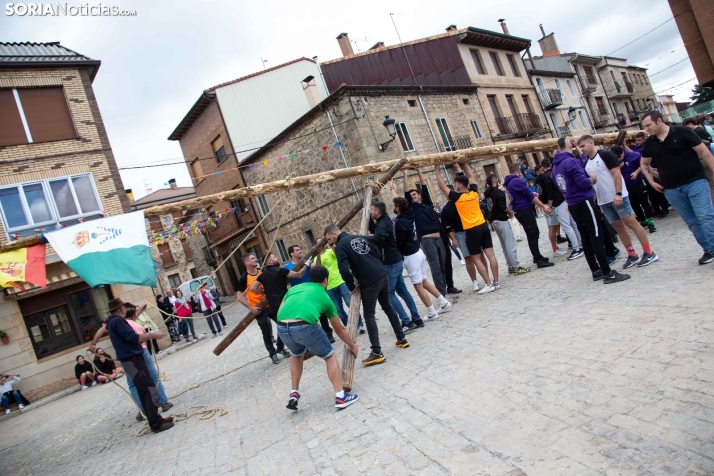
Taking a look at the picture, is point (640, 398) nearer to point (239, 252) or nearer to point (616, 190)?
point (616, 190)

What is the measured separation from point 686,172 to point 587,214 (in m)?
1.15

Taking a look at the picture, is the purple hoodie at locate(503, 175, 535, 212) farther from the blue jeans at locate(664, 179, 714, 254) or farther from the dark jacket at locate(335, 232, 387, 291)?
the dark jacket at locate(335, 232, 387, 291)

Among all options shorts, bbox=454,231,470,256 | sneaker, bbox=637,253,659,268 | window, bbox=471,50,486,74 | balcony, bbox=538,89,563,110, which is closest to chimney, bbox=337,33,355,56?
window, bbox=471,50,486,74

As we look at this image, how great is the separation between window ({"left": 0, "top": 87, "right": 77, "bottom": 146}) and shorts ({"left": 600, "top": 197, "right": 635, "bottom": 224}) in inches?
614

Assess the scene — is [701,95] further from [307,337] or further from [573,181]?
[307,337]

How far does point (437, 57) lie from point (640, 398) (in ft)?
89.8

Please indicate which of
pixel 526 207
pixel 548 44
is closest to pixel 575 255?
pixel 526 207

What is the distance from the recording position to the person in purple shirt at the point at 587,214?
5.66 metres

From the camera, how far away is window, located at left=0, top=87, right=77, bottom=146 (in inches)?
528

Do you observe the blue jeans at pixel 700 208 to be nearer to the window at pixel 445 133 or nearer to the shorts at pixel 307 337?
the shorts at pixel 307 337

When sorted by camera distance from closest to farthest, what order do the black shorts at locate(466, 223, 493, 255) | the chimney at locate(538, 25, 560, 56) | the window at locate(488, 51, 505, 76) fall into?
the black shorts at locate(466, 223, 493, 255), the window at locate(488, 51, 505, 76), the chimney at locate(538, 25, 560, 56)

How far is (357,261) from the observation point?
216 inches

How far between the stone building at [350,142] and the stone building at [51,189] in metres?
5.63

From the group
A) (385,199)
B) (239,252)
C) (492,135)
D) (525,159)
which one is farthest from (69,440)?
(525,159)
